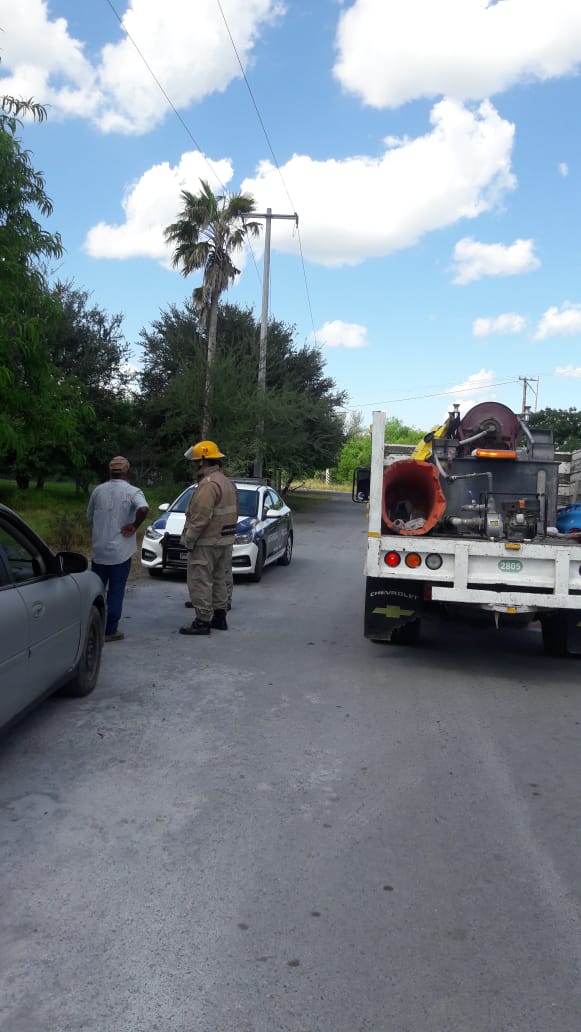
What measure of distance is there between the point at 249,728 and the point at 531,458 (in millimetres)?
4299

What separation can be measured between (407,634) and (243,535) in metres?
4.75

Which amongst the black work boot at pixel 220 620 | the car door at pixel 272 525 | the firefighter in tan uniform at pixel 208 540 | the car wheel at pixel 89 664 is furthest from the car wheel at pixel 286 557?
the car wheel at pixel 89 664

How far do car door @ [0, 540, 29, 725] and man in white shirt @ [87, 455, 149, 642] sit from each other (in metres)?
3.26

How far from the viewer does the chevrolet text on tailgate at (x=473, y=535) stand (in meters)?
7.21

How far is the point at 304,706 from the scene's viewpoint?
6.34 meters

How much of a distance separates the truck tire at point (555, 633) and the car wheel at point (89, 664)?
13.0ft

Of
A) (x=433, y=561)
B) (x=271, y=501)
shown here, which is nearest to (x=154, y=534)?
(x=271, y=501)

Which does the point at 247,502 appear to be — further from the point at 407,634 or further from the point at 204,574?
the point at 407,634

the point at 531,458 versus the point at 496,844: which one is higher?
the point at 531,458

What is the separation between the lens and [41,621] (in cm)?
502

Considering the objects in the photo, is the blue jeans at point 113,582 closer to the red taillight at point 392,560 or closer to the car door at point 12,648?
the red taillight at point 392,560

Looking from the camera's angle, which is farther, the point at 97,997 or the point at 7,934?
the point at 7,934

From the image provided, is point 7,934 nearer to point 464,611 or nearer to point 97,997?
point 97,997

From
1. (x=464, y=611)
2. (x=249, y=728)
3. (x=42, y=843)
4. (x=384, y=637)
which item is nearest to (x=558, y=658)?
(x=464, y=611)
